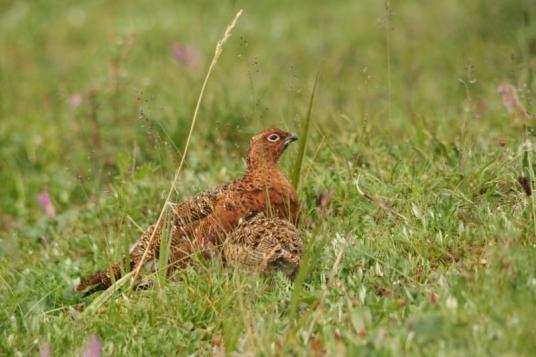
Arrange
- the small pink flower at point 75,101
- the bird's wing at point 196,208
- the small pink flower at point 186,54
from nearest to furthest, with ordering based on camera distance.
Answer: the bird's wing at point 196,208 → the small pink flower at point 75,101 → the small pink flower at point 186,54

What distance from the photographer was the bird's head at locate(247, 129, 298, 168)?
5.96 m

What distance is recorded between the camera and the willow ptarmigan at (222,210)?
215 inches

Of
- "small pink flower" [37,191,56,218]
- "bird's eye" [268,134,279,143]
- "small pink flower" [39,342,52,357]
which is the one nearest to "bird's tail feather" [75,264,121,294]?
"small pink flower" [39,342,52,357]

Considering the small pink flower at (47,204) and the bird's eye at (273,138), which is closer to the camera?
the bird's eye at (273,138)

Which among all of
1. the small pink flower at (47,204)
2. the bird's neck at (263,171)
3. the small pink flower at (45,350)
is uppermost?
the bird's neck at (263,171)

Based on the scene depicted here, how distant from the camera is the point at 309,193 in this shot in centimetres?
605

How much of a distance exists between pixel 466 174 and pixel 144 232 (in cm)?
179

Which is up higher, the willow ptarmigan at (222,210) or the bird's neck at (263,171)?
the bird's neck at (263,171)

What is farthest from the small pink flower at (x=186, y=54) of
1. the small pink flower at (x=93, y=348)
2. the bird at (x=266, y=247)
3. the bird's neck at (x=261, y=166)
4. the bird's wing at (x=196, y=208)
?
the small pink flower at (x=93, y=348)

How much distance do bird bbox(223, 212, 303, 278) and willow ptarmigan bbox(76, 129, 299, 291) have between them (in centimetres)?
23

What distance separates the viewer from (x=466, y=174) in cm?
566

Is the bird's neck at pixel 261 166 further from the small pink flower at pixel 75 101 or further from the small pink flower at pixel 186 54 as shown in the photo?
the small pink flower at pixel 186 54

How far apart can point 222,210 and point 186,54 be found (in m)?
5.01

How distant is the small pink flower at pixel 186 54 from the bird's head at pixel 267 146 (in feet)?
13.4
